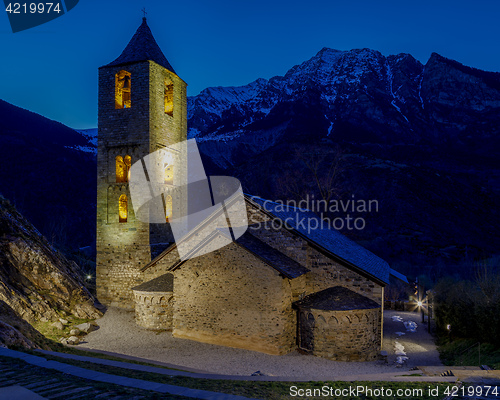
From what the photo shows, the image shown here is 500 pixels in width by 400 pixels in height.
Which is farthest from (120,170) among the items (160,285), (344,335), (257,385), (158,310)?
(257,385)

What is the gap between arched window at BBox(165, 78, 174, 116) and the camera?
80.2ft

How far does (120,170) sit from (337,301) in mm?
15425

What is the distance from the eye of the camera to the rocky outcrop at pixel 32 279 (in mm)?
16266

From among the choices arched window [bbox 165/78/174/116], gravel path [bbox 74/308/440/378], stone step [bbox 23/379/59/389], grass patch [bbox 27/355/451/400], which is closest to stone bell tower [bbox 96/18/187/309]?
arched window [bbox 165/78/174/116]

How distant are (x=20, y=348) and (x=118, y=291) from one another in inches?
552

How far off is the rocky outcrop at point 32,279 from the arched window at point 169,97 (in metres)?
11.1

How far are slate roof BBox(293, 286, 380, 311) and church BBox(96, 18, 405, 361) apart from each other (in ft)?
0.15

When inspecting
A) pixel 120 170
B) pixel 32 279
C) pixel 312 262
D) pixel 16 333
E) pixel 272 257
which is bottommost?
pixel 16 333

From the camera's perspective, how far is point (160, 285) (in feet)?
59.5

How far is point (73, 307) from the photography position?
61.7 ft

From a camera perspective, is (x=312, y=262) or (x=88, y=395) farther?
(x=312, y=262)

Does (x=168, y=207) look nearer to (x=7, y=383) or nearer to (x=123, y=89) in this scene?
(x=123, y=89)

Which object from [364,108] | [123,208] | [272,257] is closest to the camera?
[272,257]

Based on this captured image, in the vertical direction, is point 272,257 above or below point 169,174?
below
